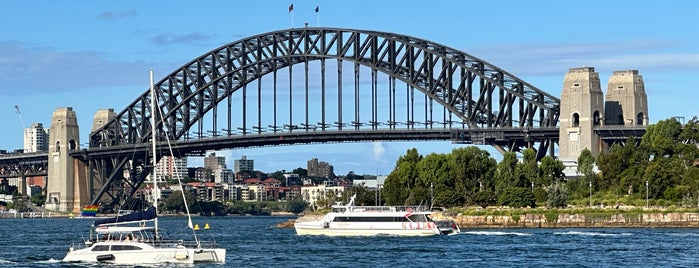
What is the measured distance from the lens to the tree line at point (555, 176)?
153 meters

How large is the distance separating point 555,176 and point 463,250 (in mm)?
63252

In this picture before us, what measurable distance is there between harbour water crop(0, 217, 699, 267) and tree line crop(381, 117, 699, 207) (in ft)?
57.7

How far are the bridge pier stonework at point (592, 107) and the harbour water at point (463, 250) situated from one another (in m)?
43.6

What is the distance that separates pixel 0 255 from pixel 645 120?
94.0 meters

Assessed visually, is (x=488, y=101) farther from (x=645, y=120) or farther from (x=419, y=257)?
(x=419, y=257)

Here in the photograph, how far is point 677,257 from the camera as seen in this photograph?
97625mm

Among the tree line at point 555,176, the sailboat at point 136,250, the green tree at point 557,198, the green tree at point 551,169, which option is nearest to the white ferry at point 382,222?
the green tree at point 557,198

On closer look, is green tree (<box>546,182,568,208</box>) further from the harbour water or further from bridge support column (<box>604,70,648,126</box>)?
bridge support column (<box>604,70,648,126</box>)

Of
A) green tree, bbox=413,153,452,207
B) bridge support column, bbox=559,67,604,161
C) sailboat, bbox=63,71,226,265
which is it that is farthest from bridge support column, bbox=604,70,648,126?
sailboat, bbox=63,71,226,265

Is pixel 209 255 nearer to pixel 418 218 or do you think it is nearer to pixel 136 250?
pixel 136 250

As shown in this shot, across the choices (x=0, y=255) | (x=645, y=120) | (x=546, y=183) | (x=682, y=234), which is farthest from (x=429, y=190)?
(x=0, y=255)

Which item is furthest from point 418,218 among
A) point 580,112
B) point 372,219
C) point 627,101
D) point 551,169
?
point 627,101

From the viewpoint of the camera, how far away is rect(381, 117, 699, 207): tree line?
152750 mm

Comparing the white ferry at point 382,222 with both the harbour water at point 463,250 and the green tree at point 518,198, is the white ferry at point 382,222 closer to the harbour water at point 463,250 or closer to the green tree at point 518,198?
the harbour water at point 463,250
